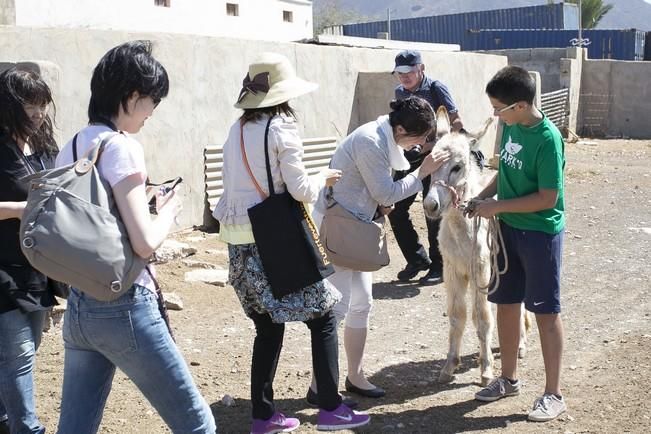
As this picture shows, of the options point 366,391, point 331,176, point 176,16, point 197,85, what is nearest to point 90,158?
point 331,176

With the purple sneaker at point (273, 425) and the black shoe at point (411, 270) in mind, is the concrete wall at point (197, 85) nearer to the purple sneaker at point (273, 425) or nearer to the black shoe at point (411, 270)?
the black shoe at point (411, 270)

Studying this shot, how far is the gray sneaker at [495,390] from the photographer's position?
4977 millimetres

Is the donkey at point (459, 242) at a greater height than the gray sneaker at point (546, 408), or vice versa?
the donkey at point (459, 242)

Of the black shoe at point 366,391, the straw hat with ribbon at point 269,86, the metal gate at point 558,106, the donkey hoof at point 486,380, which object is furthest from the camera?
the metal gate at point 558,106

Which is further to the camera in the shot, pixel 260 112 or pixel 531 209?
pixel 531 209

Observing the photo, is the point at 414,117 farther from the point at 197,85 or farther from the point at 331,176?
the point at 197,85

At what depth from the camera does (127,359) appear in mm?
2889

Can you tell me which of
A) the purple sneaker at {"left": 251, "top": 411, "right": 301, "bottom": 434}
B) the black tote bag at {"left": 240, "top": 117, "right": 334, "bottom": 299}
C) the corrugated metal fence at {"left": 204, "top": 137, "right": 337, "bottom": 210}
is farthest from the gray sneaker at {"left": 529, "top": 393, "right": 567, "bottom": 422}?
the corrugated metal fence at {"left": 204, "top": 137, "right": 337, "bottom": 210}

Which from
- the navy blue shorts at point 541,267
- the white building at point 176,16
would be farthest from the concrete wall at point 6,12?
the navy blue shorts at point 541,267

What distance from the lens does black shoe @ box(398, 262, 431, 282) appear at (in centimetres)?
805

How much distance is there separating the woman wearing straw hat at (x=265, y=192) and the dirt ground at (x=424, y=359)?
0.64 m

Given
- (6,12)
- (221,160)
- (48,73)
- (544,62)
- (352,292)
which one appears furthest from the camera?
(544,62)

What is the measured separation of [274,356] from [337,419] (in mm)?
509

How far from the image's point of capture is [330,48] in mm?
11711
